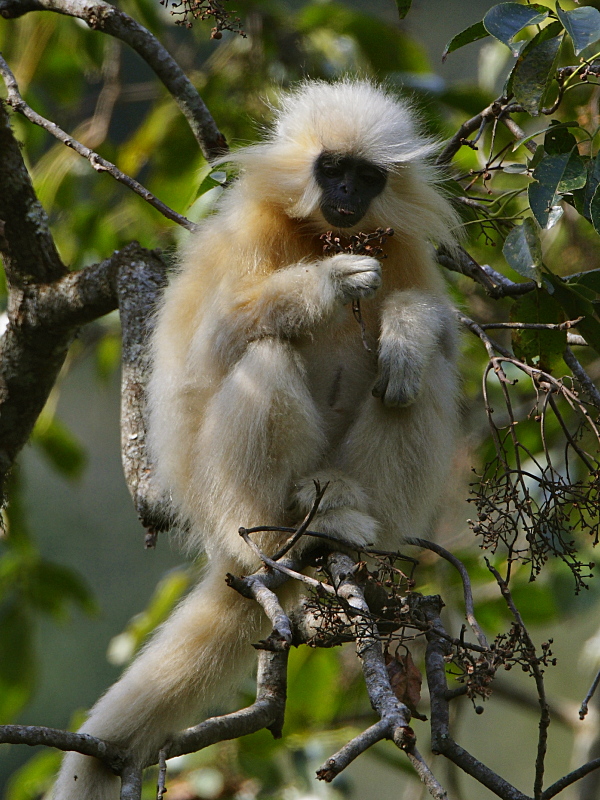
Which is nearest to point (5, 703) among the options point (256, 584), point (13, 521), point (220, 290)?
point (13, 521)

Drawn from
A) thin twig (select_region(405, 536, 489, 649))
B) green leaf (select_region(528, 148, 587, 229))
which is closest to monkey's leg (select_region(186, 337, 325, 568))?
thin twig (select_region(405, 536, 489, 649))

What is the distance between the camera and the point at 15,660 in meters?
3.65

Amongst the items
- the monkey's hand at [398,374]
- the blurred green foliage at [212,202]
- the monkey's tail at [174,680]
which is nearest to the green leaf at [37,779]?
the blurred green foliage at [212,202]

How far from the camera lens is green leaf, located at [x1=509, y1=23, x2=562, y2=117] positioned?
176 centimetres

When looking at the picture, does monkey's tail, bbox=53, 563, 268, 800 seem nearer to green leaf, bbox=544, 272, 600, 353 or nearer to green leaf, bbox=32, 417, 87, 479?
green leaf, bbox=544, 272, 600, 353

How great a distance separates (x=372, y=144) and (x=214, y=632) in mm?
1489

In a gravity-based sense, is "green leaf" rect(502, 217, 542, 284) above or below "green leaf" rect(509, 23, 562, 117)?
below

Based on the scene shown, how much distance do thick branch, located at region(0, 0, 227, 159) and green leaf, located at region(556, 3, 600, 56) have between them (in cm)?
145

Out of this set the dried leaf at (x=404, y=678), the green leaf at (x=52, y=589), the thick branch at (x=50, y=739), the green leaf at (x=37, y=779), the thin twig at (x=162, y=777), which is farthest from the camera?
the green leaf at (x=52, y=589)

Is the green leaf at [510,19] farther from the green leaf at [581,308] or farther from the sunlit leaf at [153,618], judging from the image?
the sunlit leaf at [153,618]

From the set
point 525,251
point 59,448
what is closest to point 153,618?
point 59,448

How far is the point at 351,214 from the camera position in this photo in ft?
8.18

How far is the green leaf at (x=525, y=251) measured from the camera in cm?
175

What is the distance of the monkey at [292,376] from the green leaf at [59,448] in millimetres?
1321
